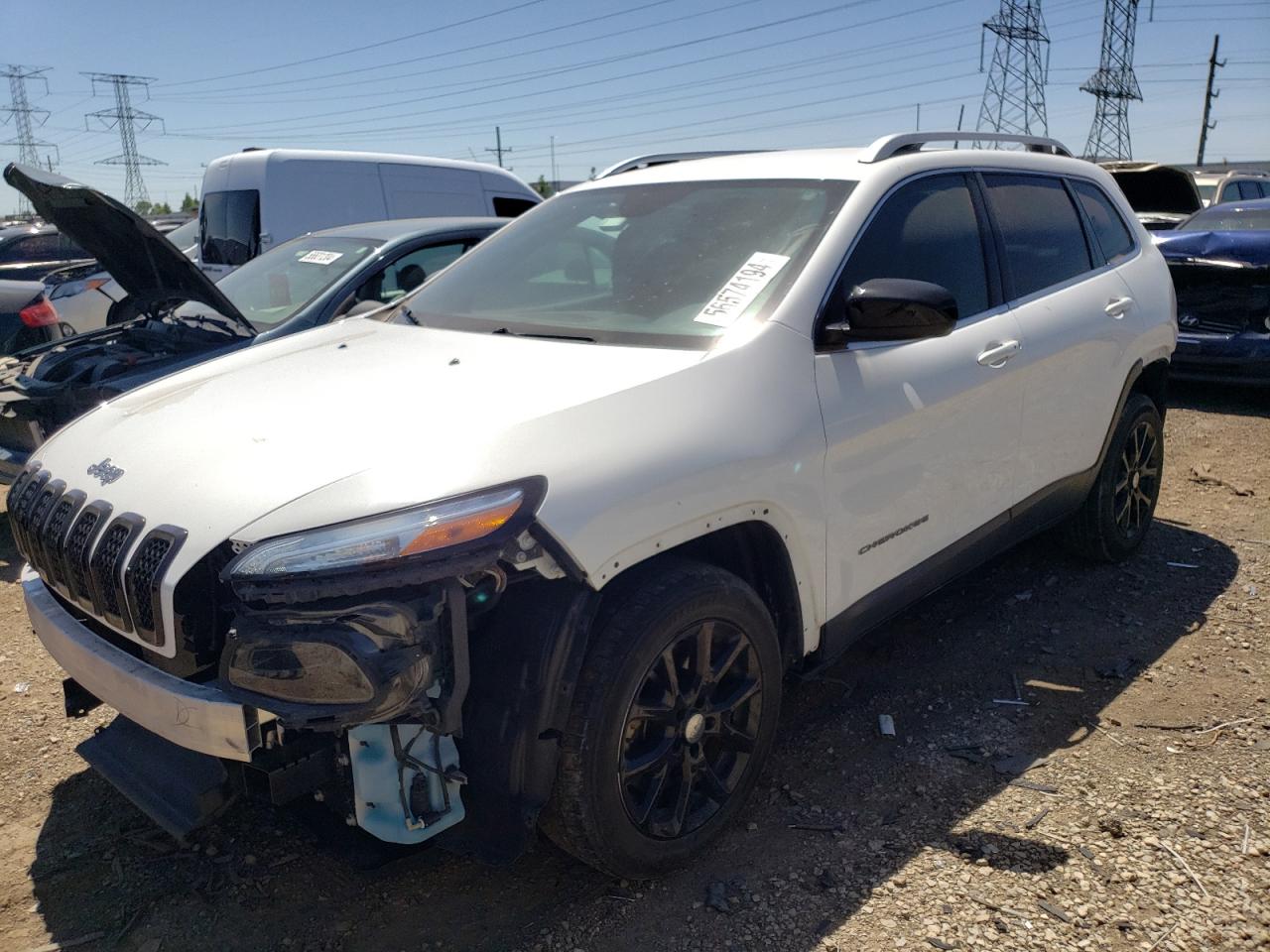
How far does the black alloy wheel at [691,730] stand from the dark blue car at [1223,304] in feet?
21.4

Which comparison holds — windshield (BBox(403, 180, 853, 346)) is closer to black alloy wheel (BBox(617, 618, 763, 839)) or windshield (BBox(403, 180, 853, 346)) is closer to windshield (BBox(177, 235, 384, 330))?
black alloy wheel (BBox(617, 618, 763, 839))

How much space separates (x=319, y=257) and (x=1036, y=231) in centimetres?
422

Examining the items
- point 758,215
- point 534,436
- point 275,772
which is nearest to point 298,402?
point 534,436

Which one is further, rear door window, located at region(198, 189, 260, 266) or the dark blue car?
rear door window, located at region(198, 189, 260, 266)

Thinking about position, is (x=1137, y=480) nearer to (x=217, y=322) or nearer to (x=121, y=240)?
(x=217, y=322)

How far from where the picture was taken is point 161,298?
17.1ft

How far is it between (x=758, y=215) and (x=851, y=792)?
5.91 feet

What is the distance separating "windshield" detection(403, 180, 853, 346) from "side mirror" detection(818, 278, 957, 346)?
0.64ft

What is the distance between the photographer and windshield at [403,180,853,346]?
2889 mm

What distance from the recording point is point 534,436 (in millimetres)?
2264

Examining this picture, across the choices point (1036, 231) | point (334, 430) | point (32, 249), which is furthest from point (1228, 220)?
point (32, 249)

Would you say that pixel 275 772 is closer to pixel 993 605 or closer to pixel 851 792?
pixel 851 792

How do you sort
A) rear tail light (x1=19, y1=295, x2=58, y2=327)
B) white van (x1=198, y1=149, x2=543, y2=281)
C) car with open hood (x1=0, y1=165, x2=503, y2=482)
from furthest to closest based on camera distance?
white van (x1=198, y1=149, x2=543, y2=281), rear tail light (x1=19, y1=295, x2=58, y2=327), car with open hood (x1=0, y1=165, x2=503, y2=482)

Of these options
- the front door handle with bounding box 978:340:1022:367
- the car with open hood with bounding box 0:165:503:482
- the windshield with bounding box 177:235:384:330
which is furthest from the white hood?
the windshield with bounding box 177:235:384:330
